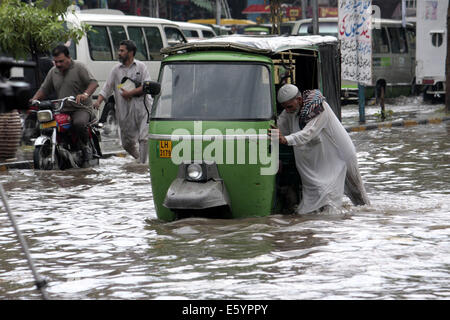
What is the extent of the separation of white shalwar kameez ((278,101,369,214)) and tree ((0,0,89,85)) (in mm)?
7859

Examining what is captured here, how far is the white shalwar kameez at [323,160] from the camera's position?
962 centimetres

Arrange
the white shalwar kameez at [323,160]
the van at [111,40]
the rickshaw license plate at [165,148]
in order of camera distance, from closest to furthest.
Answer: the rickshaw license plate at [165,148] < the white shalwar kameez at [323,160] < the van at [111,40]

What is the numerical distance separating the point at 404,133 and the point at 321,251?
1240 centimetres

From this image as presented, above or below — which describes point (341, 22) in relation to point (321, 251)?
above

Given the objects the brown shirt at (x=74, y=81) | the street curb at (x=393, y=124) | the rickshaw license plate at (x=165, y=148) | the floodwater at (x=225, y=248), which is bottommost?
the street curb at (x=393, y=124)

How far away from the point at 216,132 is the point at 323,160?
1.22 m

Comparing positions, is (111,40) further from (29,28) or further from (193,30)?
(193,30)

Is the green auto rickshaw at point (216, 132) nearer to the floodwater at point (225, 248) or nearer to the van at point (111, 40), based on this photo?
the floodwater at point (225, 248)

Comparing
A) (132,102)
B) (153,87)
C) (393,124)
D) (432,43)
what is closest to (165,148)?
(153,87)

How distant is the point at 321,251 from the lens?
8000mm

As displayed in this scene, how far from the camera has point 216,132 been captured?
9070 mm

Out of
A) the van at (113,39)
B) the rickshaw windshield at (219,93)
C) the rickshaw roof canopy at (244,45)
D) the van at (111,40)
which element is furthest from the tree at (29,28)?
the rickshaw windshield at (219,93)
